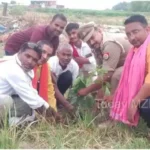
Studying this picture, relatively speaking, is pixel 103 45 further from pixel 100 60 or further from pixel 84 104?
pixel 84 104

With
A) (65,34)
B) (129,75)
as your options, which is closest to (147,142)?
(129,75)

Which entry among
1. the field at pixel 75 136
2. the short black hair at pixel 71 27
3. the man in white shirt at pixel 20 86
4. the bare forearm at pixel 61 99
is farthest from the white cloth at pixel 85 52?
the man in white shirt at pixel 20 86

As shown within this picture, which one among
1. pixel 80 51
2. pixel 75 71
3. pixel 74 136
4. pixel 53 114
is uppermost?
pixel 80 51

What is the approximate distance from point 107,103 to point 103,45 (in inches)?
26.0

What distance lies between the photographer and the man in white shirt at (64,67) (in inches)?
179

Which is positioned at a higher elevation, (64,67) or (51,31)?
(51,31)

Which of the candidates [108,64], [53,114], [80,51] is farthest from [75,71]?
[53,114]

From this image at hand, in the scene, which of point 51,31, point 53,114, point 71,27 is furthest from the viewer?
point 71,27

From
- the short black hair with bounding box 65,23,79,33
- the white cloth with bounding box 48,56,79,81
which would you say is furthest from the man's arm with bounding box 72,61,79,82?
the short black hair with bounding box 65,23,79,33

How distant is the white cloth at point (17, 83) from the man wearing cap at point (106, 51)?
758 mm

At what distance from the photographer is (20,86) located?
3.65 m

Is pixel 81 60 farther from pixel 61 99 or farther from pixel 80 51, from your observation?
pixel 61 99

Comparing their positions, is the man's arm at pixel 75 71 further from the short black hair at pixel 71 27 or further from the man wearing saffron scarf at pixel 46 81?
the man wearing saffron scarf at pixel 46 81

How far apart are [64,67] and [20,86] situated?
4.06 ft
